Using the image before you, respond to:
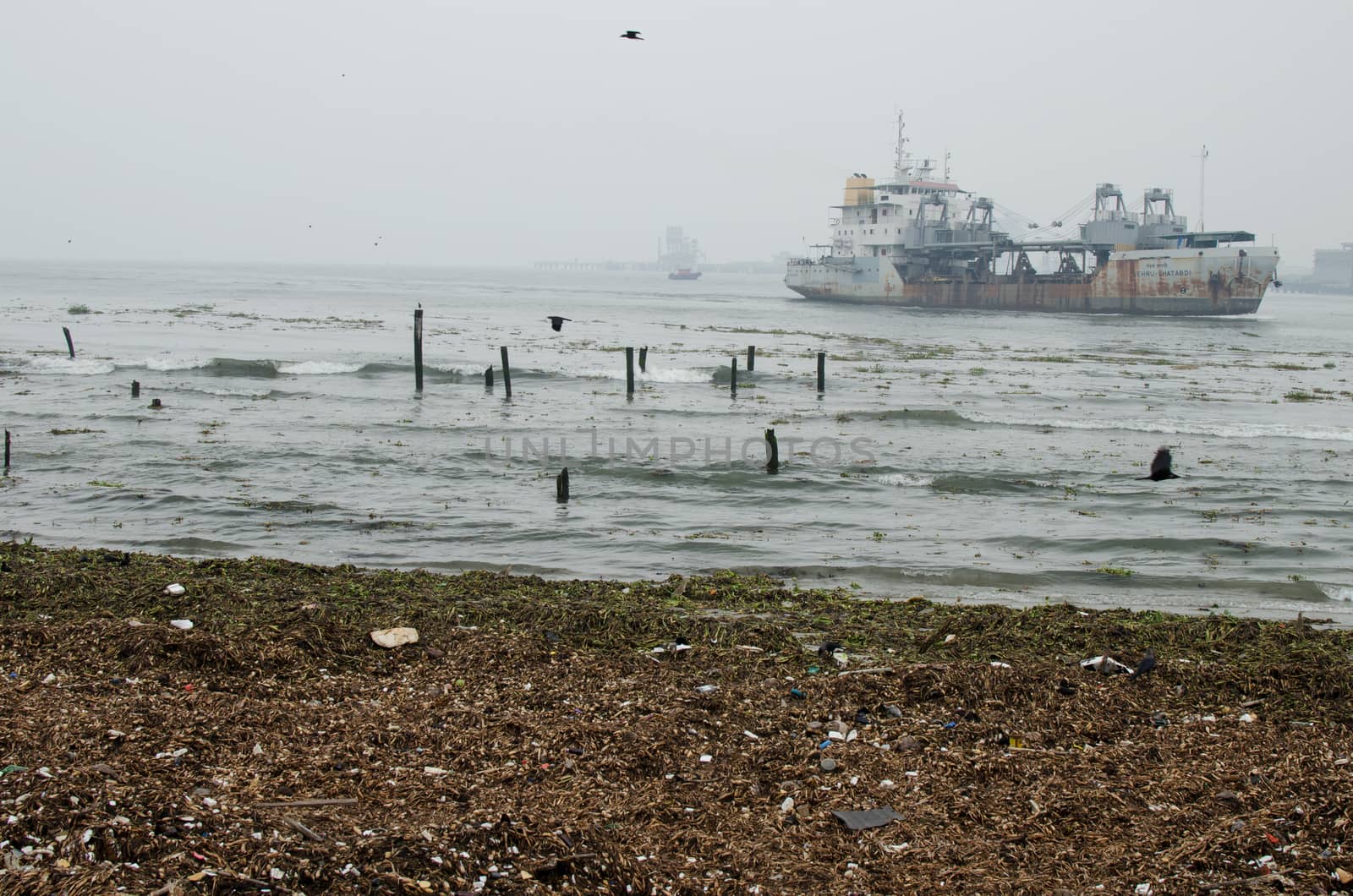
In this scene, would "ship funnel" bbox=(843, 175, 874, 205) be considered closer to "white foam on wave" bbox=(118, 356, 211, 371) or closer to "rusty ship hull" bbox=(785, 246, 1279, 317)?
"rusty ship hull" bbox=(785, 246, 1279, 317)

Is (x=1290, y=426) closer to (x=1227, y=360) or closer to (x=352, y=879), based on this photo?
(x=1227, y=360)

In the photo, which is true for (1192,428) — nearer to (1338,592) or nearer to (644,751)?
(1338,592)

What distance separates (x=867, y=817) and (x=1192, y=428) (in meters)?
22.1

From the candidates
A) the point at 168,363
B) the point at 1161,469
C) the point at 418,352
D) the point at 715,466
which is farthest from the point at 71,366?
the point at 1161,469

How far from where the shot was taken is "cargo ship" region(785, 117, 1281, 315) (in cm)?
7381

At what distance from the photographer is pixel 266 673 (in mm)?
6434

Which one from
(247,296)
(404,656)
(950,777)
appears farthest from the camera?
(247,296)

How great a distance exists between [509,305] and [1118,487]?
7452cm

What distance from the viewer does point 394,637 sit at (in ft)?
23.8

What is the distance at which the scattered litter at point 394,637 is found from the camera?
282 inches

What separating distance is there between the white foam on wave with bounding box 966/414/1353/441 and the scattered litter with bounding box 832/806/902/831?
800 inches

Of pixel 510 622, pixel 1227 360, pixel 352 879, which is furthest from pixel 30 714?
pixel 1227 360

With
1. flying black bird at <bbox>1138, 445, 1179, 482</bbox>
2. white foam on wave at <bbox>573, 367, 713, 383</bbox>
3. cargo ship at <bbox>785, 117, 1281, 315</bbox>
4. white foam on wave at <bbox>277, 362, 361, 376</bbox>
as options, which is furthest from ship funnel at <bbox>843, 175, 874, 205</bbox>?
flying black bird at <bbox>1138, 445, 1179, 482</bbox>

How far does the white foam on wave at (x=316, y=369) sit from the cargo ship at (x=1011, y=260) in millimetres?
59971
